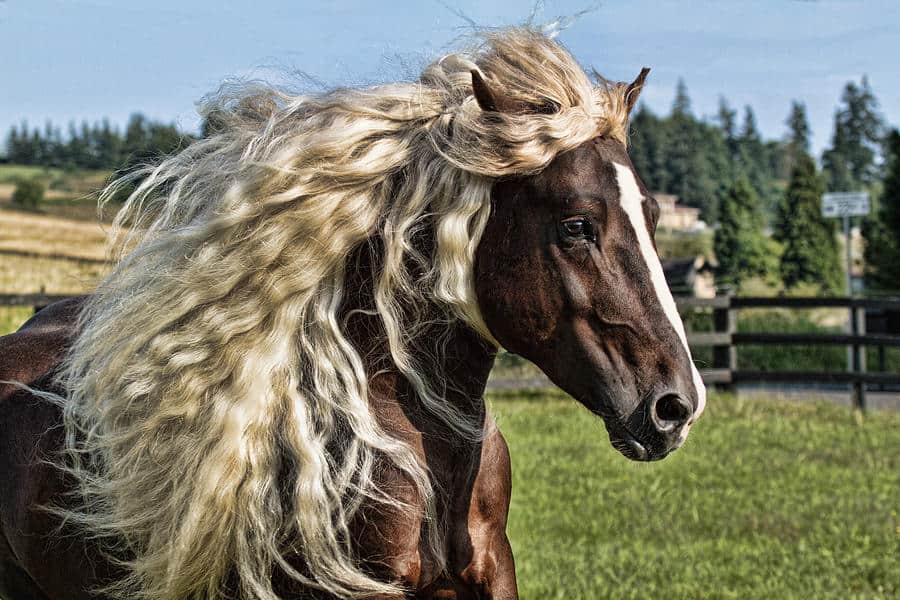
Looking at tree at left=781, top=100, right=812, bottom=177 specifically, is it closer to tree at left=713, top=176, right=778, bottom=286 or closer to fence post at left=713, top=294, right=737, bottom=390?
tree at left=713, top=176, right=778, bottom=286

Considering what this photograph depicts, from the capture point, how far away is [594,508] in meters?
6.84

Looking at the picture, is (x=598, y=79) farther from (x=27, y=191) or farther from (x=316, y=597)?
(x=27, y=191)

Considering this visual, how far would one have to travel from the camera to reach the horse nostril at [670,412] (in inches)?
84.7

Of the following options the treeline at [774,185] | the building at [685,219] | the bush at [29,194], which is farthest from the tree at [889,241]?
the building at [685,219]

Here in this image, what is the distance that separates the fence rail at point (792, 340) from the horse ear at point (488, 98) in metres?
9.78

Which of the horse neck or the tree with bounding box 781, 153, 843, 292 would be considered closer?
the horse neck

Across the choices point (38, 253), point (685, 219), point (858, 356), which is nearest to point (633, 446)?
point (858, 356)

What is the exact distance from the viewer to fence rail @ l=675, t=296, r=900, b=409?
11.7 meters

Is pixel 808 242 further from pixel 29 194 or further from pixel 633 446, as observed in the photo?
pixel 633 446

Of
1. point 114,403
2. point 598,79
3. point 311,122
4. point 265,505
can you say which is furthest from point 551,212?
point 114,403

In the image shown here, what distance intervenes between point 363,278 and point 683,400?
2.84 feet

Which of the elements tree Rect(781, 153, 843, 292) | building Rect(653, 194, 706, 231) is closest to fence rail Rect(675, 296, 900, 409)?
tree Rect(781, 153, 843, 292)

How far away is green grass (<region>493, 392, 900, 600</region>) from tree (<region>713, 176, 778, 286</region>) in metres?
45.0

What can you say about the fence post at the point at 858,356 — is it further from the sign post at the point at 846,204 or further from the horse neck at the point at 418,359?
the horse neck at the point at 418,359
